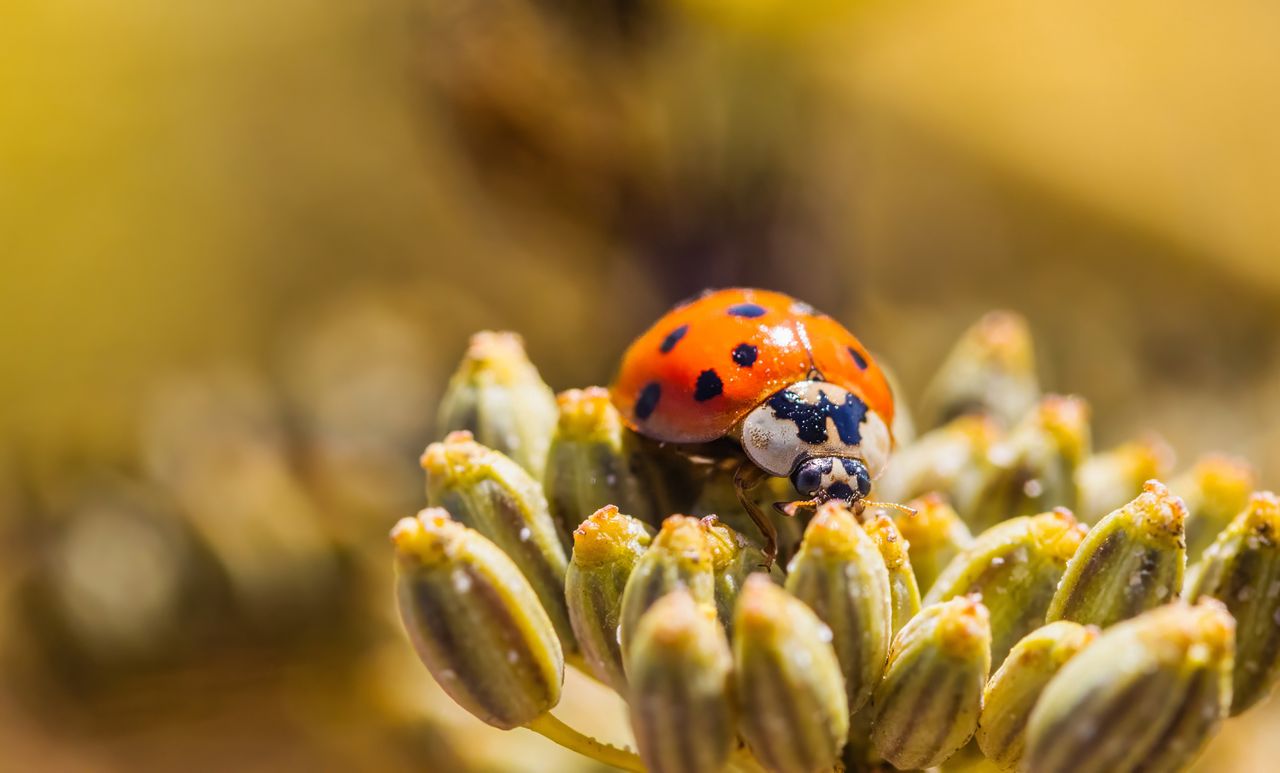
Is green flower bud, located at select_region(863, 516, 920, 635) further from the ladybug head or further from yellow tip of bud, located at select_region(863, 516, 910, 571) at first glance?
the ladybug head

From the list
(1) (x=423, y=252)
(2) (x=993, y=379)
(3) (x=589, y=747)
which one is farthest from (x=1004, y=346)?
(1) (x=423, y=252)

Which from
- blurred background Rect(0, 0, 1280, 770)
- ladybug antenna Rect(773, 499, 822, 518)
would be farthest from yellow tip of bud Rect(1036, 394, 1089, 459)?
blurred background Rect(0, 0, 1280, 770)

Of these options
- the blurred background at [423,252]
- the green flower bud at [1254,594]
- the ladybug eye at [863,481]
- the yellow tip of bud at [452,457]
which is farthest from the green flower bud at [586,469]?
the blurred background at [423,252]

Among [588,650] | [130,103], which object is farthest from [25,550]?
[588,650]

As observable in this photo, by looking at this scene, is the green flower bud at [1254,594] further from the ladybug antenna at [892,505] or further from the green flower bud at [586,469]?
the green flower bud at [586,469]

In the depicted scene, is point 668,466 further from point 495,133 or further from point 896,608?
point 495,133

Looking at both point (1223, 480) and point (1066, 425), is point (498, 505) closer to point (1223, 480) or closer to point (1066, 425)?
point (1066, 425)
